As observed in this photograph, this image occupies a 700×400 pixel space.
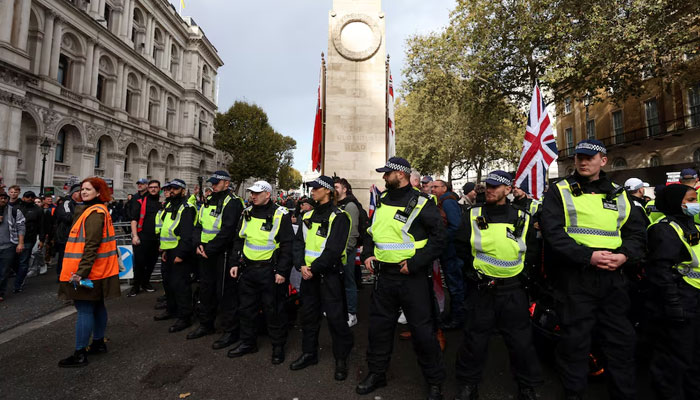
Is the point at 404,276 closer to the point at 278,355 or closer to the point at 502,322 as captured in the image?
the point at 502,322

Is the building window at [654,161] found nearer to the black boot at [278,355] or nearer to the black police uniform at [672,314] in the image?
the black police uniform at [672,314]

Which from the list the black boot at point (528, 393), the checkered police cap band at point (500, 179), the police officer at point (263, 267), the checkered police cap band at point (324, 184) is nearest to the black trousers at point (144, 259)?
the police officer at point (263, 267)

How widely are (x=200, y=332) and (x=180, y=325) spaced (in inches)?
17.3

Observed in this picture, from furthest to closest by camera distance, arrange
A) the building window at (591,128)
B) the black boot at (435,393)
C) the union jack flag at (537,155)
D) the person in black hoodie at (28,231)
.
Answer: the building window at (591,128)
the person in black hoodie at (28,231)
the union jack flag at (537,155)
the black boot at (435,393)

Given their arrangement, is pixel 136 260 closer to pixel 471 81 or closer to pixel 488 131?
pixel 471 81

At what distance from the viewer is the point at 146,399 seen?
9.68ft

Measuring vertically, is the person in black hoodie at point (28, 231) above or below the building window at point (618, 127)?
below

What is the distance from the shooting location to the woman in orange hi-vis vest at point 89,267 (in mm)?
3514

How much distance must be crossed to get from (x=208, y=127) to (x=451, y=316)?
46590mm

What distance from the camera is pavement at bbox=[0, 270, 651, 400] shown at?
3.05 metres

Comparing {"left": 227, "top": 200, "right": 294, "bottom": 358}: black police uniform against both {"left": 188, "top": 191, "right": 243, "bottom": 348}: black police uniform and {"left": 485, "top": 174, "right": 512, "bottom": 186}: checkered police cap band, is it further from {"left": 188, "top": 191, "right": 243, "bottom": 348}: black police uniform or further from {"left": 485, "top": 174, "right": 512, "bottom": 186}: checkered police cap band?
{"left": 485, "top": 174, "right": 512, "bottom": 186}: checkered police cap band

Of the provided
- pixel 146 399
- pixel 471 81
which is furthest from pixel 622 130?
pixel 146 399

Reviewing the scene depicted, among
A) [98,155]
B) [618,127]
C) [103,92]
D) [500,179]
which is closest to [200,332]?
[500,179]

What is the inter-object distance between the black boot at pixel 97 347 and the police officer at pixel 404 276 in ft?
9.87
